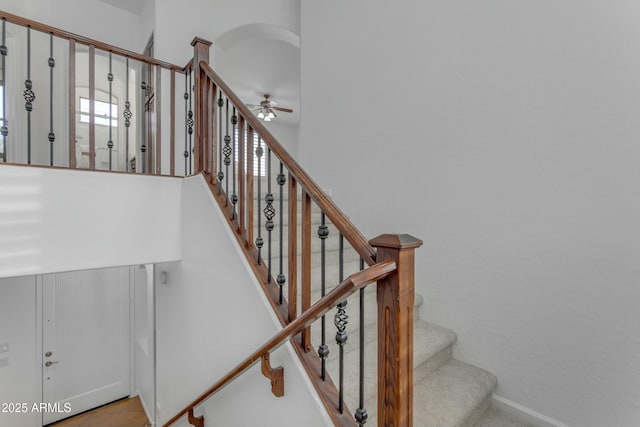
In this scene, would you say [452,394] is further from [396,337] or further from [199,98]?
[199,98]

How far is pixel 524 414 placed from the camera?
1.79 meters

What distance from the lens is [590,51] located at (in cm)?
161

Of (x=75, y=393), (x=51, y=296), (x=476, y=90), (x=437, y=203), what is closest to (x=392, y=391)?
(x=437, y=203)

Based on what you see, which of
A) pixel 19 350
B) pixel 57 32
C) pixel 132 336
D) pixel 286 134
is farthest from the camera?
pixel 286 134

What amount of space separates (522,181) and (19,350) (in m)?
5.02

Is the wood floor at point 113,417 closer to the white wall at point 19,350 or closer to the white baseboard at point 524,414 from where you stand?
the white wall at point 19,350

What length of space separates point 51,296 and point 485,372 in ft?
15.0

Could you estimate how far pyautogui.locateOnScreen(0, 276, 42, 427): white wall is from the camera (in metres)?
3.40

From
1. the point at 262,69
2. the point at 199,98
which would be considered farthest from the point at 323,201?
the point at 262,69

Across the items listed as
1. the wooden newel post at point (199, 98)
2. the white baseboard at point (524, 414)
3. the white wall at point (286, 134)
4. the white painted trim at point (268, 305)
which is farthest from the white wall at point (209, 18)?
the white wall at point (286, 134)

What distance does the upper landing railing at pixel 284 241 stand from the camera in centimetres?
105

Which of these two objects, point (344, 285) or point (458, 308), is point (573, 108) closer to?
point (458, 308)

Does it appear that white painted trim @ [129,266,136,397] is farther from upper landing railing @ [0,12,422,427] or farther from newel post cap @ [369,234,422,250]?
newel post cap @ [369,234,422,250]

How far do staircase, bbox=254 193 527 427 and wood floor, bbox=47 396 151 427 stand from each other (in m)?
3.61
